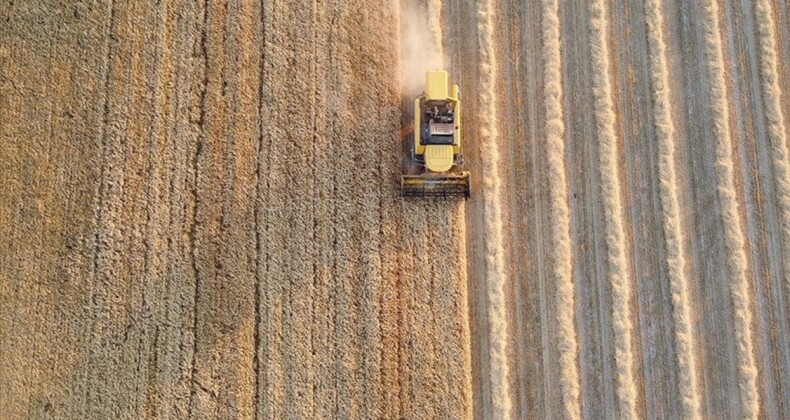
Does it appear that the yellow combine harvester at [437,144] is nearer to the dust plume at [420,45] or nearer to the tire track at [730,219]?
the dust plume at [420,45]

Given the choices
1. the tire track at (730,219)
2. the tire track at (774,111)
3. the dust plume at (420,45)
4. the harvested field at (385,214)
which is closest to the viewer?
the harvested field at (385,214)

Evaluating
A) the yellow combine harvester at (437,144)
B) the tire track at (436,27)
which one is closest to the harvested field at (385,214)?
the tire track at (436,27)

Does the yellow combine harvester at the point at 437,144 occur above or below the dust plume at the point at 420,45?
below

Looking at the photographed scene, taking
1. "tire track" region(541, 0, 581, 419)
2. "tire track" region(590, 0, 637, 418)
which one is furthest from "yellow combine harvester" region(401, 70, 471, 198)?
"tire track" region(590, 0, 637, 418)

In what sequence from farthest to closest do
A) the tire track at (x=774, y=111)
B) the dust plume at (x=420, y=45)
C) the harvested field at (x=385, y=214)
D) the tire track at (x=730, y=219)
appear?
the dust plume at (x=420, y=45) → the tire track at (x=774, y=111) → the tire track at (x=730, y=219) → the harvested field at (x=385, y=214)

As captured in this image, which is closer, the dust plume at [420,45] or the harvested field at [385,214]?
the harvested field at [385,214]

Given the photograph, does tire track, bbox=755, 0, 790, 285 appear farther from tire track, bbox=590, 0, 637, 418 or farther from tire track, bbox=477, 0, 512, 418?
tire track, bbox=477, 0, 512, 418

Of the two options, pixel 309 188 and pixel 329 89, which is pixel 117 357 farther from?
pixel 329 89
